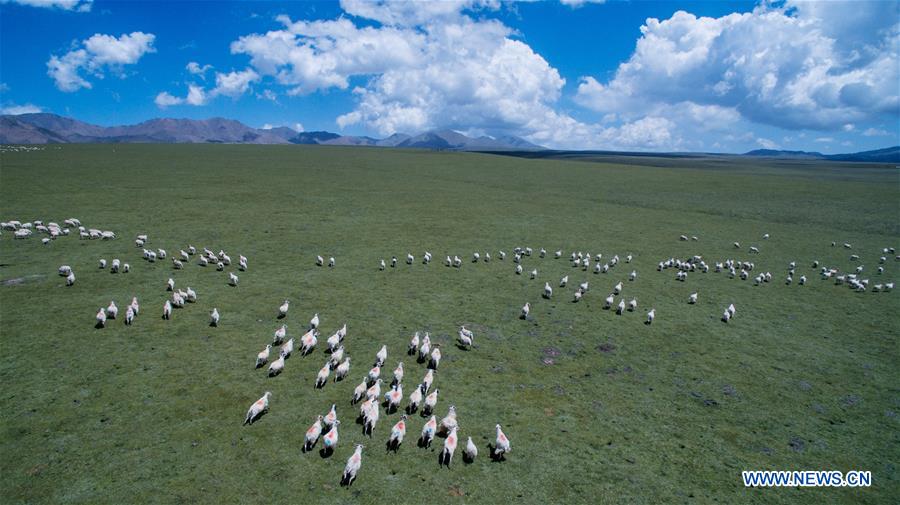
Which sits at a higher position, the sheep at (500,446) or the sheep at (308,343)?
the sheep at (308,343)

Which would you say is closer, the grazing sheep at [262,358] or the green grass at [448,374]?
the green grass at [448,374]

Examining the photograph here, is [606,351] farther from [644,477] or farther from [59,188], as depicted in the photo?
[59,188]

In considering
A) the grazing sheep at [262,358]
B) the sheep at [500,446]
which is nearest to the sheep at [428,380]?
the sheep at [500,446]

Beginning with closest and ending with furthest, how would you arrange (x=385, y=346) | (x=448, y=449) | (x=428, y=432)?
(x=448, y=449), (x=428, y=432), (x=385, y=346)

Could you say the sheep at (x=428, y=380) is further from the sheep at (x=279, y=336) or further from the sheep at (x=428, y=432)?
the sheep at (x=279, y=336)

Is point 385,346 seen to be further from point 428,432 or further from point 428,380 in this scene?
point 428,432

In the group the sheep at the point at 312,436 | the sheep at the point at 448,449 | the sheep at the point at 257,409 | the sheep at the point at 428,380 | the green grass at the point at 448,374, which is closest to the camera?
the green grass at the point at 448,374

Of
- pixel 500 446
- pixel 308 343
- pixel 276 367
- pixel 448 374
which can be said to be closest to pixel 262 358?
pixel 276 367
